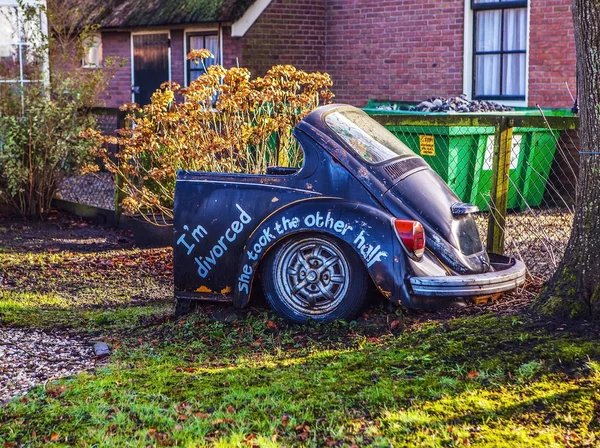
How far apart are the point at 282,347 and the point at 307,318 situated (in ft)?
1.27

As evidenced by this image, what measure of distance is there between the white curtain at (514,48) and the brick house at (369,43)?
0.01 metres

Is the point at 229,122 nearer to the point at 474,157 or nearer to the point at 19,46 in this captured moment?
the point at 474,157

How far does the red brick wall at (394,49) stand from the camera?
47.7 ft

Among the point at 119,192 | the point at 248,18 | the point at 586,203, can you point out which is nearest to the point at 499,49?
the point at 248,18

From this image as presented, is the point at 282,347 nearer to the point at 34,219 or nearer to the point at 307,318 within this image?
the point at 307,318

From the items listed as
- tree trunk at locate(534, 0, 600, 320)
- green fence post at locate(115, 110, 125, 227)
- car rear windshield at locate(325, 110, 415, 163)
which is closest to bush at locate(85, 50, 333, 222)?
car rear windshield at locate(325, 110, 415, 163)

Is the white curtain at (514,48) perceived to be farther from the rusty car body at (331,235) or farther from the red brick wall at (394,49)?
the rusty car body at (331,235)

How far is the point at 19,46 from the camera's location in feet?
40.3

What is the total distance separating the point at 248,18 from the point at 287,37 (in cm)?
80

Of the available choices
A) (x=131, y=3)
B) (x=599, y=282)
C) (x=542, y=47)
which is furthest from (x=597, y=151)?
(x=131, y=3)

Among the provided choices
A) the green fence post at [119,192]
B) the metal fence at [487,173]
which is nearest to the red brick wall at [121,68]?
the metal fence at [487,173]

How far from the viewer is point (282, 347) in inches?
226

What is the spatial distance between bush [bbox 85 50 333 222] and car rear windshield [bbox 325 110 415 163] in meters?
1.49

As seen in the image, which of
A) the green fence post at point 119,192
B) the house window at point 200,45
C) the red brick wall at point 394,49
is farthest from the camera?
the house window at point 200,45
